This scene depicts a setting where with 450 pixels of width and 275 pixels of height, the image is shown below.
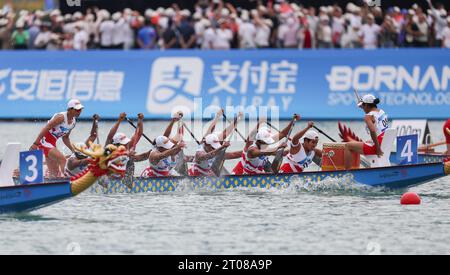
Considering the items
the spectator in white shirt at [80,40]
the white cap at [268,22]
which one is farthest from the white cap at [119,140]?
the spectator in white shirt at [80,40]

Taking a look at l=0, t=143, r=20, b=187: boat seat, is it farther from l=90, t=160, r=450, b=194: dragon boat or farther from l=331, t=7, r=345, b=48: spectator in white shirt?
l=331, t=7, r=345, b=48: spectator in white shirt

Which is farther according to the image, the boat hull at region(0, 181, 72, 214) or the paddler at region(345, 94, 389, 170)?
the paddler at region(345, 94, 389, 170)

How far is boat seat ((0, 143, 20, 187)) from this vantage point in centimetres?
2142

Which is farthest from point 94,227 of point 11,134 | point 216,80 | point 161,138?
point 216,80

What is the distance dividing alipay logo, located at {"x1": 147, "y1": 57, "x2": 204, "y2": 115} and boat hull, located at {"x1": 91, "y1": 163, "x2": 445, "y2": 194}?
14878mm

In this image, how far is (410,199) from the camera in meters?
24.2

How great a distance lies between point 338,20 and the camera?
41812 mm

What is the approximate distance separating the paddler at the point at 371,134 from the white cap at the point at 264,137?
155cm

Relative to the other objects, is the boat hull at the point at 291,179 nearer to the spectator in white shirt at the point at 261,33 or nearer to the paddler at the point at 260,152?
the paddler at the point at 260,152

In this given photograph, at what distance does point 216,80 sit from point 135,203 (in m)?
16.7

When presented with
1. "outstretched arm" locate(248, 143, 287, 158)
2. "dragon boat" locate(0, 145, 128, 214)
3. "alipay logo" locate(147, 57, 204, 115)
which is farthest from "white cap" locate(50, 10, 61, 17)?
"dragon boat" locate(0, 145, 128, 214)

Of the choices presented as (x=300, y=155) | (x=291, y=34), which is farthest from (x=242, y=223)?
(x=291, y=34)

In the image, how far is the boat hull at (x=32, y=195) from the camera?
21.2 metres
